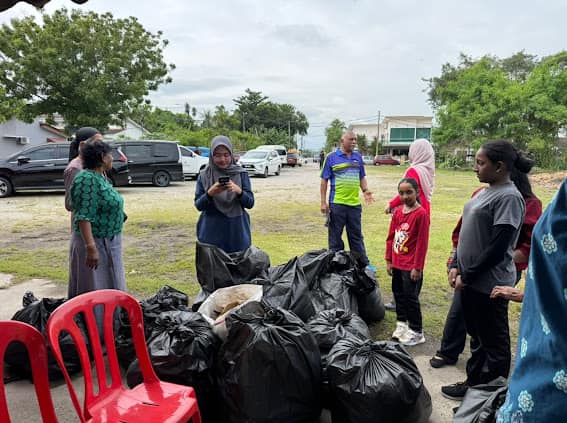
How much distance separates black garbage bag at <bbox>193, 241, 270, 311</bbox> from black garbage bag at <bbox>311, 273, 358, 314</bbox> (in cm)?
45

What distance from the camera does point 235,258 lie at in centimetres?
338

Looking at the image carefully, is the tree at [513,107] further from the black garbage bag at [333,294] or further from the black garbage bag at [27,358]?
the black garbage bag at [27,358]

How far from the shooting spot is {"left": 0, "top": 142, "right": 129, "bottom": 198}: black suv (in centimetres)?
1152

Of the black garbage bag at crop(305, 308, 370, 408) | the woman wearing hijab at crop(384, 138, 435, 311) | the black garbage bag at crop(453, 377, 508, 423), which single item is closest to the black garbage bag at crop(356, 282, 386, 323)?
the woman wearing hijab at crop(384, 138, 435, 311)

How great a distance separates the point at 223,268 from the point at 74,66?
1743 cm

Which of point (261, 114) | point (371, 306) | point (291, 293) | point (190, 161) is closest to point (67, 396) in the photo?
point (291, 293)

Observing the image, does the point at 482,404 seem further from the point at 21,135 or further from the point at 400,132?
the point at 400,132

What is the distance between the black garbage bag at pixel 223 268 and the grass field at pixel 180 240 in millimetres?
1129

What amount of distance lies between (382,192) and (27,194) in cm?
1135

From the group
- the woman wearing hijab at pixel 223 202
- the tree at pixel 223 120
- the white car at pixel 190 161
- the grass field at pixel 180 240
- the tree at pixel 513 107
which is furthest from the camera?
the tree at pixel 223 120

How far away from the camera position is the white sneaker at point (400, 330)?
3.23 m

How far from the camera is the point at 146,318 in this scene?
2.90 m

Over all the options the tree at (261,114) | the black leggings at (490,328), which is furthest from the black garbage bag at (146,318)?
the tree at (261,114)

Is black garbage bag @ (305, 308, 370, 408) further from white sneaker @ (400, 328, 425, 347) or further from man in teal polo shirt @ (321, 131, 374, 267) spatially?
man in teal polo shirt @ (321, 131, 374, 267)
